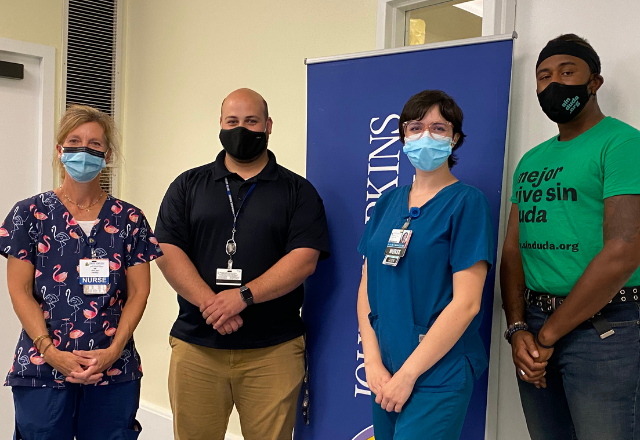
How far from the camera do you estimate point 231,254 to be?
228 centimetres

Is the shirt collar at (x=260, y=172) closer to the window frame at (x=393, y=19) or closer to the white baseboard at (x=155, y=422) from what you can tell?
the window frame at (x=393, y=19)

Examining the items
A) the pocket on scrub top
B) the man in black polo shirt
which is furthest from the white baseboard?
the pocket on scrub top

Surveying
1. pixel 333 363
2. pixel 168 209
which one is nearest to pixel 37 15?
pixel 168 209

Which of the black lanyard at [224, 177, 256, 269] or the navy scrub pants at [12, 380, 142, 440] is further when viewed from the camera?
the black lanyard at [224, 177, 256, 269]

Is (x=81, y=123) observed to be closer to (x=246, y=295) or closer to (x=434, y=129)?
(x=246, y=295)

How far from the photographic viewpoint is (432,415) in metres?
1.60

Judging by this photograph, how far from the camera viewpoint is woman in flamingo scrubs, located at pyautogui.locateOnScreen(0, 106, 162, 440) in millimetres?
1894

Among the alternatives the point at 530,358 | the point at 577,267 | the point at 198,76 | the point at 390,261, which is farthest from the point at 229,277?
the point at 198,76

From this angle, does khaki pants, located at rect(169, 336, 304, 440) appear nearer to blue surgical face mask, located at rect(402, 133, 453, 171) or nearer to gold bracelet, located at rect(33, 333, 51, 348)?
gold bracelet, located at rect(33, 333, 51, 348)

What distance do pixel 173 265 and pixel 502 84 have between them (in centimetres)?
132

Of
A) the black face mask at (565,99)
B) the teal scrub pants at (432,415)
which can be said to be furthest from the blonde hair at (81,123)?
the black face mask at (565,99)

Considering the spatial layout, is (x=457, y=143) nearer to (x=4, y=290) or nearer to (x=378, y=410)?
(x=378, y=410)

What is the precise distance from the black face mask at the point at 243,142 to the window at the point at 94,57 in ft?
5.72

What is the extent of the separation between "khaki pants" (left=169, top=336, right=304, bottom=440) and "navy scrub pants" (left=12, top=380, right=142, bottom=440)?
0.94 ft
